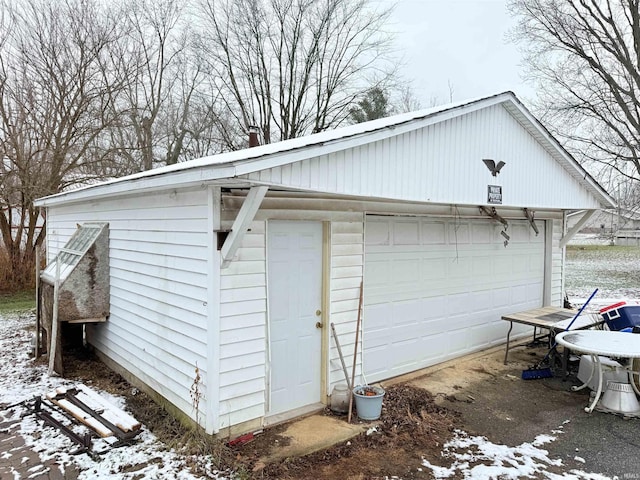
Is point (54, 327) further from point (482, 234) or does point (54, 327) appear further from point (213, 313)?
point (482, 234)

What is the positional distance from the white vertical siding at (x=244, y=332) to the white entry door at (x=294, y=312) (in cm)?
19

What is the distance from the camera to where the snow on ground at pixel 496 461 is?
345 centimetres

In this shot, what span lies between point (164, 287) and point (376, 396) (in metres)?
2.43

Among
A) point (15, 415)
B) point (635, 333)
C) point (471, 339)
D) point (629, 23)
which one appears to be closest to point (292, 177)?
point (15, 415)

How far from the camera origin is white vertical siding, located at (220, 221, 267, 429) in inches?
148

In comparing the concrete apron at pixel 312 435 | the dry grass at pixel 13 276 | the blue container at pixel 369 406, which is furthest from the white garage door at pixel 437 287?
the dry grass at pixel 13 276

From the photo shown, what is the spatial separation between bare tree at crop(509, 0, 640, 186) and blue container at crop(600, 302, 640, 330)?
12.2 meters

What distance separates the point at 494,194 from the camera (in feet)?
18.0

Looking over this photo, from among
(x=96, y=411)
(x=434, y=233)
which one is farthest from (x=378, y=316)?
(x=96, y=411)

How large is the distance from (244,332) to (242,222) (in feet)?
3.51

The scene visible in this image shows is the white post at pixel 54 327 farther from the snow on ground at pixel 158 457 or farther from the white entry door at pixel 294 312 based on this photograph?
the white entry door at pixel 294 312

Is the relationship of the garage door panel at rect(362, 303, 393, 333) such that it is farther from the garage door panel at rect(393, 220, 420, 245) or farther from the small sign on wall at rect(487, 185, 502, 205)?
the small sign on wall at rect(487, 185, 502, 205)

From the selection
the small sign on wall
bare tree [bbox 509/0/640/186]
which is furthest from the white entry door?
bare tree [bbox 509/0/640/186]

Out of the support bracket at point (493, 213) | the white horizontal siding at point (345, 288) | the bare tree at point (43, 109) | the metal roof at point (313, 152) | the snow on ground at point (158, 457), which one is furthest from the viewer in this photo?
the bare tree at point (43, 109)
